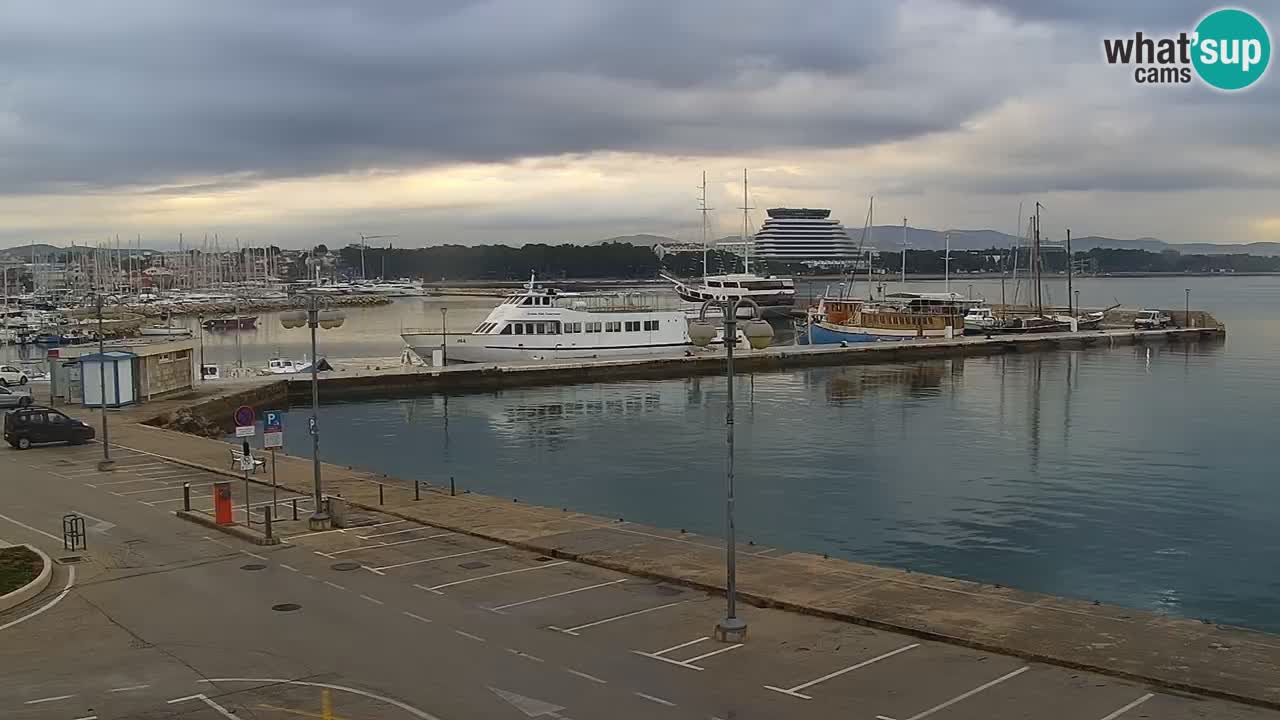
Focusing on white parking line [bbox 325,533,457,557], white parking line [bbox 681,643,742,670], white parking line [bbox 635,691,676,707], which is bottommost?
white parking line [bbox 325,533,457,557]

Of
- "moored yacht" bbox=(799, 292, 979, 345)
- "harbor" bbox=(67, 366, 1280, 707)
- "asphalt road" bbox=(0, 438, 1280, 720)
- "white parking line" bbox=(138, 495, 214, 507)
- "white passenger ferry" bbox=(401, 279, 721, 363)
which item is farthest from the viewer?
"moored yacht" bbox=(799, 292, 979, 345)

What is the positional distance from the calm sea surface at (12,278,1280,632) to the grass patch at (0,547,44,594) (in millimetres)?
15221

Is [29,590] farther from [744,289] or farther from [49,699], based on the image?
[744,289]

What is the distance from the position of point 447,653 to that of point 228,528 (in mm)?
8705

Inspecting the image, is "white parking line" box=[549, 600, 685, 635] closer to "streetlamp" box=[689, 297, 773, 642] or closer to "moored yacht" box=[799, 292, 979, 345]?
"streetlamp" box=[689, 297, 773, 642]

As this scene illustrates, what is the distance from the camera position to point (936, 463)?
126ft

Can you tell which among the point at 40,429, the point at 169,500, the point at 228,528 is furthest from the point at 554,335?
the point at 228,528

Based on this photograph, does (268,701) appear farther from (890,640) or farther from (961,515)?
(961,515)

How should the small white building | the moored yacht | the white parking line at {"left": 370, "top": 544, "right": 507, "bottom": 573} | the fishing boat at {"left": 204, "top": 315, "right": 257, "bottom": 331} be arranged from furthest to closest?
the fishing boat at {"left": 204, "top": 315, "right": 257, "bottom": 331} → the moored yacht → the small white building → the white parking line at {"left": 370, "top": 544, "right": 507, "bottom": 573}

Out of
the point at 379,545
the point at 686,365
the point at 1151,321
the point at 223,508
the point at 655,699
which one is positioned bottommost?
the point at 686,365

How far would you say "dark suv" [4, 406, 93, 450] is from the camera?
30594 mm

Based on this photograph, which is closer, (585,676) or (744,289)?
(585,676)

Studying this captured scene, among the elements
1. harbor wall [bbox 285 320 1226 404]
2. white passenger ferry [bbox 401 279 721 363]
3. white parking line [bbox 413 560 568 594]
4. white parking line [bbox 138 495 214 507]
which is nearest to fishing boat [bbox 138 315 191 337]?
white passenger ferry [bbox 401 279 721 363]

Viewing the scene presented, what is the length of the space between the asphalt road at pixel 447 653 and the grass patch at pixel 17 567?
432mm
